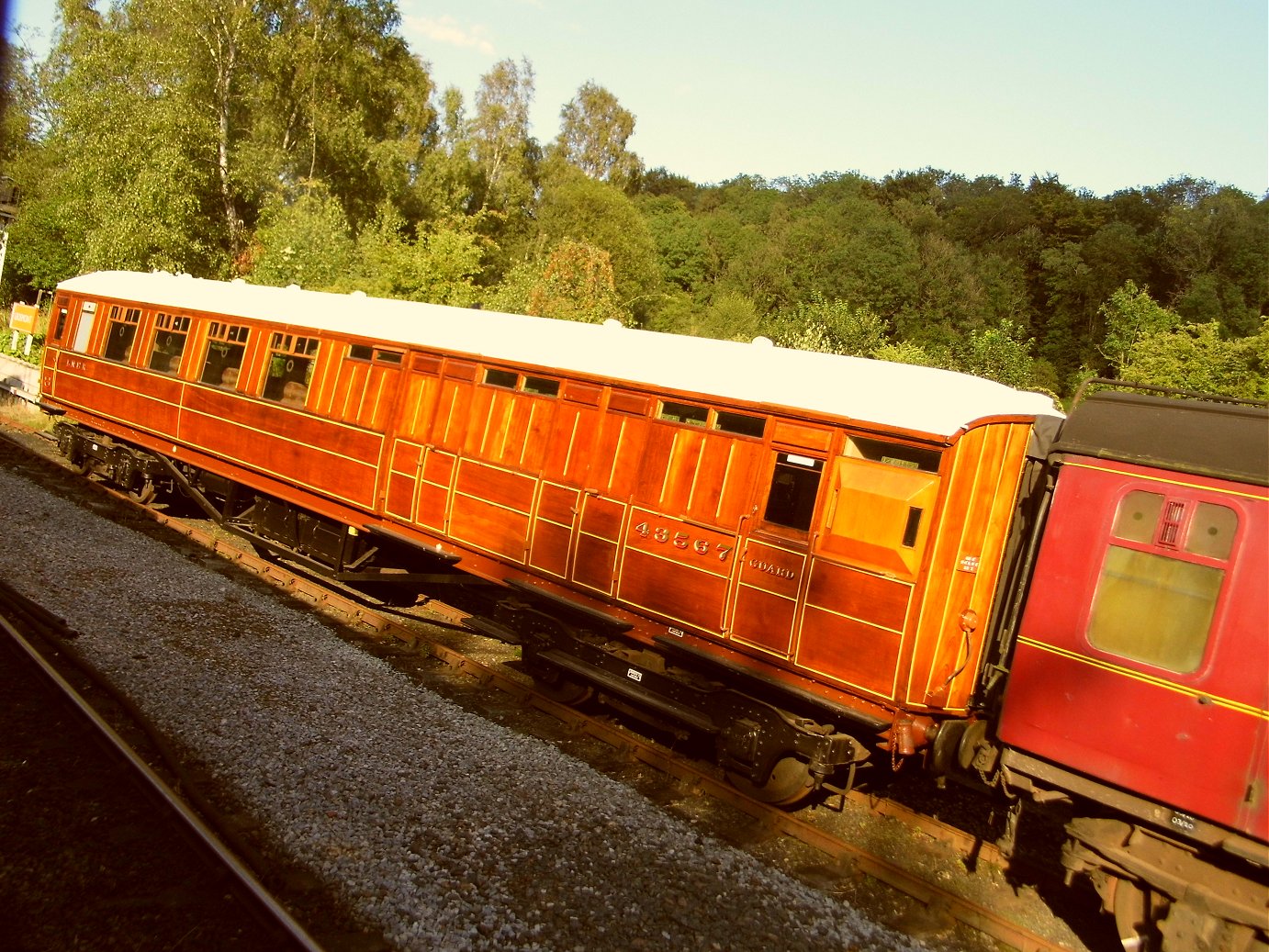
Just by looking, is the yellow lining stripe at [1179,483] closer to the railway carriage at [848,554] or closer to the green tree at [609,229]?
the railway carriage at [848,554]

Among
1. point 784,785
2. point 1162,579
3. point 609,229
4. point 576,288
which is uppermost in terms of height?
point 609,229

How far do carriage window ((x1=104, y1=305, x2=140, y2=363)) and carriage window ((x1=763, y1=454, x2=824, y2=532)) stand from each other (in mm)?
11546

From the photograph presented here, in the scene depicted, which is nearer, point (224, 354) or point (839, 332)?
point (224, 354)

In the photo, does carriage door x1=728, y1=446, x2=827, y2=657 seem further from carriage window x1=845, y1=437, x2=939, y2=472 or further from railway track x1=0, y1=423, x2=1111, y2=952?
railway track x1=0, y1=423, x2=1111, y2=952

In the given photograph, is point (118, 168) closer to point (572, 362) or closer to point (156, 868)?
point (572, 362)

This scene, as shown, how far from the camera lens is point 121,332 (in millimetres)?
15227

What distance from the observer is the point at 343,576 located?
11.1m

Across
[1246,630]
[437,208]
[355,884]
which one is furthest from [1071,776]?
[437,208]

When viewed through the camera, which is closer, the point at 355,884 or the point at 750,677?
the point at 355,884

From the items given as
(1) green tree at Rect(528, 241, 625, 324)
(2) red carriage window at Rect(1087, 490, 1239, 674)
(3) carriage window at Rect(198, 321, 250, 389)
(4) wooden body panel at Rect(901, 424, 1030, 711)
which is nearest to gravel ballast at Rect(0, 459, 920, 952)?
(4) wooden body panel at Rect(901, 424, 1030, 711)

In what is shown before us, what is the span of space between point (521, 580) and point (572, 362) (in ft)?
6.89

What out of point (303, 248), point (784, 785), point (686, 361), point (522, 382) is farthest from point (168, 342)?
point (303, 248)

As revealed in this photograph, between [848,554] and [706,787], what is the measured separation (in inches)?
86.6

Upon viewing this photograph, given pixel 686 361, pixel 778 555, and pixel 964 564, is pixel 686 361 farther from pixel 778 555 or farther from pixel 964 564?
pixel 964 564
